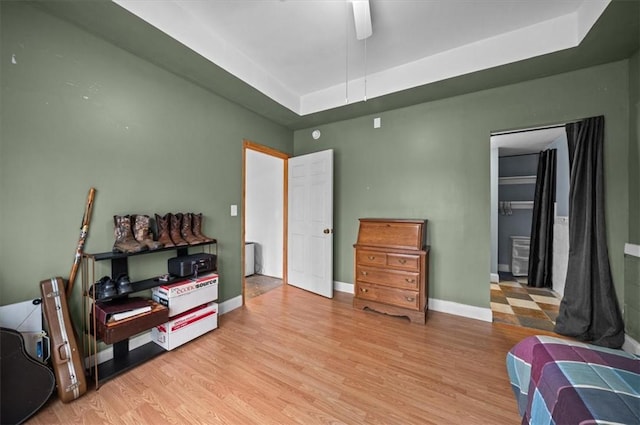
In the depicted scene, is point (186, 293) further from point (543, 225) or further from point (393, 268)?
point (543, 225)

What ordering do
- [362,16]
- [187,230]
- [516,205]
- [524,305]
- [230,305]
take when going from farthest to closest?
1. [516,205]
2. [524,305]
3. [230,305]
4. [187,230]
5. [362,16]

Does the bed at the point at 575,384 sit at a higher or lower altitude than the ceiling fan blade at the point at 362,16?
lower

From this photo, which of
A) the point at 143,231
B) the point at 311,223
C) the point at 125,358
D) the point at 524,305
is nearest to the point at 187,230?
the point at 143,231

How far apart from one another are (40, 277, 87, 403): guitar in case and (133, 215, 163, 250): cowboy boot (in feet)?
1.72

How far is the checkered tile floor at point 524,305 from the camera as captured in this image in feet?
8.68

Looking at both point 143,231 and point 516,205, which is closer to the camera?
point 143,231

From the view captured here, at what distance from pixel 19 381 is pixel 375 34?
11.6 ft

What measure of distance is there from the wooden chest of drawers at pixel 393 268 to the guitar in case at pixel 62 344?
8.10 ft

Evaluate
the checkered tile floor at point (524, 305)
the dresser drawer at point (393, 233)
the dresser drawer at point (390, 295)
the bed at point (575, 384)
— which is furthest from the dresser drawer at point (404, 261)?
the bed at point (575, 384)

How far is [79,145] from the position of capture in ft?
5.81

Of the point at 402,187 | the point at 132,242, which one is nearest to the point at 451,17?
the point at 402,187

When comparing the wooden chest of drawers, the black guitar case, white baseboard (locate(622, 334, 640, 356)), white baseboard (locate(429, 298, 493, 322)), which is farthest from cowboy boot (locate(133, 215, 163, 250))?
white baseboard (locate(622, 334, 640, 356))

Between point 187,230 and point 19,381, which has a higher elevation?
point 187,230

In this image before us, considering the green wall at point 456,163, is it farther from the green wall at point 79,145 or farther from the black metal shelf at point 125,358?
the black metal shelf at point 125,358
